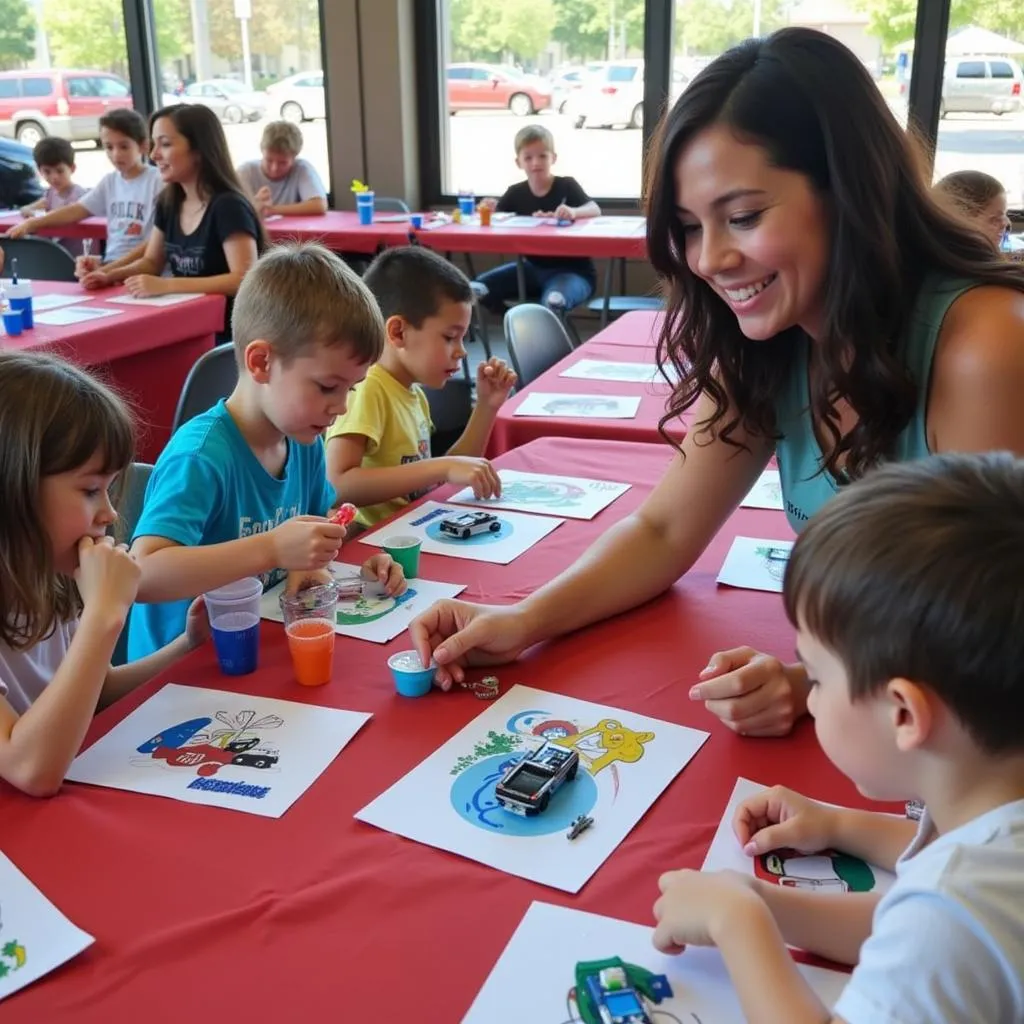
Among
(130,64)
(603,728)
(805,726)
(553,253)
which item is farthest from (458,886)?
(130,64)

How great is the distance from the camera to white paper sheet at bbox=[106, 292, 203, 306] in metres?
3.91

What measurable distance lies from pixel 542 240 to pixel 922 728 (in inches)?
201

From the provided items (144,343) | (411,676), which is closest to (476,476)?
(411,676)

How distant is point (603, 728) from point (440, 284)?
57.4 inches

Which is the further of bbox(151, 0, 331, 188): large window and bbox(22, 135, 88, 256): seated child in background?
bbox(151, 0, 331, 188): large window

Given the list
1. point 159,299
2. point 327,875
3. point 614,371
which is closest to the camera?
point 327,875

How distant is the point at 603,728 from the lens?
4.04 ft

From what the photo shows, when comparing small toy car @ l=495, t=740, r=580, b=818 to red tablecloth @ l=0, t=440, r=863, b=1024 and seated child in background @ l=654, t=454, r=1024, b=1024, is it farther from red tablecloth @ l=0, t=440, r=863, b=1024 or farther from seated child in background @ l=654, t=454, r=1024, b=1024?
seated child in background @ l=654, t=454, r=1024, b=1024

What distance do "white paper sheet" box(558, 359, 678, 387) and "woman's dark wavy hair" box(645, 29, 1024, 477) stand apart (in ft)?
5.05

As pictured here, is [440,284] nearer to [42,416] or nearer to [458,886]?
[42,416]

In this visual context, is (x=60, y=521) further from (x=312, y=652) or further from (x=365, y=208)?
(x=365, y=208)

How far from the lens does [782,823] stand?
1003 mm

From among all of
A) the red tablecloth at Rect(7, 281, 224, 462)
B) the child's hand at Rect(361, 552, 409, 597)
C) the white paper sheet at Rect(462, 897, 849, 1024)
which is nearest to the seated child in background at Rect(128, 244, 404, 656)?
the child's hand at Rect(361, 552, 409, 597)

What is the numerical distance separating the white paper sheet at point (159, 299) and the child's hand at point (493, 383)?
180cm
